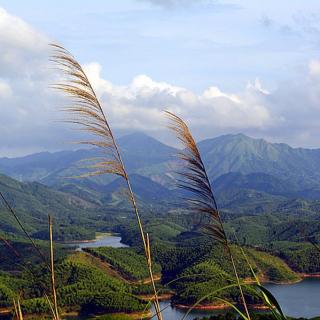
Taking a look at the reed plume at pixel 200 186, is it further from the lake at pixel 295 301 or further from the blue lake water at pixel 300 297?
the blue lake water at pixel 300 297

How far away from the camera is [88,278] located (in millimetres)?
132625

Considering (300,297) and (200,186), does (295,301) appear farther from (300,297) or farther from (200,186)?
(200,186)

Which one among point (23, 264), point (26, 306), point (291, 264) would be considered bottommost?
point (291, 264)

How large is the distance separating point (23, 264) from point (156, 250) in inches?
6930

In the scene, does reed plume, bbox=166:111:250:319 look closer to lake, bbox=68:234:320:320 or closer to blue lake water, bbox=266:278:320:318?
lake, bbox=68:234:320:320

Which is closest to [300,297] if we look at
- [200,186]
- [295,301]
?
[295,301]

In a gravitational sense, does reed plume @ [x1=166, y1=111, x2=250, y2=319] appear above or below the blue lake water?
above

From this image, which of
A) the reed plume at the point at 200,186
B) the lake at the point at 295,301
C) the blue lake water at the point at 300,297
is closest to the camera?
the reed plume at the point at 200,186

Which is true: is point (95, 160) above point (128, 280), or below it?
above

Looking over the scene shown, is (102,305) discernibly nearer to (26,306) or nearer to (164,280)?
(26,306)

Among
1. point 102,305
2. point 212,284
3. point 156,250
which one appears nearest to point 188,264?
point 156,250

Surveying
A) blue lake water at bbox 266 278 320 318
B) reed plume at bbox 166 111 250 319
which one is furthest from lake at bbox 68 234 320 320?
reed plume at bbox 166 111 250 319

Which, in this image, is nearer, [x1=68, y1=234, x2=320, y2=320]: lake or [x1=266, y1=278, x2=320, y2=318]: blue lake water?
[x1=68, y1=234, x2=320, y2=320]: lake

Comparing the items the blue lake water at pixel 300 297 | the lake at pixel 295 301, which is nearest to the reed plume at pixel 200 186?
the lake at pixel 295 301
